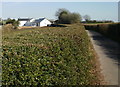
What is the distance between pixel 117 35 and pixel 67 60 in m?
15.5

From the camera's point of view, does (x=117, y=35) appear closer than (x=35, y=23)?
Yes

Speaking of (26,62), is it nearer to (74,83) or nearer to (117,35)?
(74,83)

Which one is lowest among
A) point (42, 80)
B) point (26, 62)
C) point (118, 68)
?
point (118, 68)

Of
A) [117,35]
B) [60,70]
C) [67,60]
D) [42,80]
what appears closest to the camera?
[42,80]

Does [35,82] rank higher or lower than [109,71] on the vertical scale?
higher

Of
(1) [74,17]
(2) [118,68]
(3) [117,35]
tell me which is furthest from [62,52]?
(1) [74,17]

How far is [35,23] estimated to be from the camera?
242 feet

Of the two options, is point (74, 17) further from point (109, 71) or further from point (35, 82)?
point (35, 82)

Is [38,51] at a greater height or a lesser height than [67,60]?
greater

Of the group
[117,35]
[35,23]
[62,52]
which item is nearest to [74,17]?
[35,23]

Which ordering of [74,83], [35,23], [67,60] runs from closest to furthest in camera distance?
[74,83]
[67,60]
[35,23]

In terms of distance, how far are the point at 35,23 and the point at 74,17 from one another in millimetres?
21179

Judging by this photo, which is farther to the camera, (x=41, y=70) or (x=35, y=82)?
(x=41, y=70)

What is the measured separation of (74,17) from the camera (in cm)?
5812
